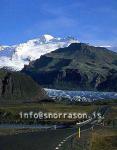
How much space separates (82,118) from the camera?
161250 millimetres

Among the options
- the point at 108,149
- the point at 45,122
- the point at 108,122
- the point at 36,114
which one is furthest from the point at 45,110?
the point at 108,149

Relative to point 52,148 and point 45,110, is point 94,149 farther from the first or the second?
point 45,110

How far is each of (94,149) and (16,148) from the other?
29.7 feet

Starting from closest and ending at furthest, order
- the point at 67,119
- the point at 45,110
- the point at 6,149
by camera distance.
Result: 1. the point at 6,149
2. the point at 67,119
3. the point at 45,110

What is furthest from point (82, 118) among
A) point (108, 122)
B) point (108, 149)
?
point (108, 149)

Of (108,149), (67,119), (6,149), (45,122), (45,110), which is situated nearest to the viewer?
(6,149)

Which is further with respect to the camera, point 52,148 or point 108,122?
point 108,122

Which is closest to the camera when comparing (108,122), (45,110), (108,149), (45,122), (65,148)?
(65,148)

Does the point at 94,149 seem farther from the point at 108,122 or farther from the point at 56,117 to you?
the point at 56,117

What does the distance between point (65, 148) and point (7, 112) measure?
113936 millimetres

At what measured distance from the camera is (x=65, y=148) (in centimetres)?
5381

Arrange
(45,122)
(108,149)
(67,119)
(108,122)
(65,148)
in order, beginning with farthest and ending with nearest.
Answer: (67,119) < (45,122) < (108,122) < (108,149) < (65,148)

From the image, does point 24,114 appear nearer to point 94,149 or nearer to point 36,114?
point 36,114

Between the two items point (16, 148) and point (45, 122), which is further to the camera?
point (45, 122)
